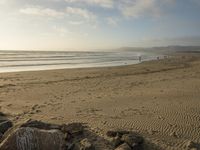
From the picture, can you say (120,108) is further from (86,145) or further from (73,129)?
(86,145)

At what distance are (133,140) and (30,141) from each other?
239cm

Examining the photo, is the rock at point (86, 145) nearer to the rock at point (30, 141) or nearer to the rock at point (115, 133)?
the rock at point (30, 141)

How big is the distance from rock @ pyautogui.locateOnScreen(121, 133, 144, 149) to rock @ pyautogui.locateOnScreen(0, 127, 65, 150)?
1590 millimetres

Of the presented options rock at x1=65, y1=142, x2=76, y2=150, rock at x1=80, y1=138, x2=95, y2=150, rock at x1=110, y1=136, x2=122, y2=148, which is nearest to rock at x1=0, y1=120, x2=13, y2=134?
rock at x1=65, y1=142, x2=76, y2=150

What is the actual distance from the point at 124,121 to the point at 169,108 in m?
2.32

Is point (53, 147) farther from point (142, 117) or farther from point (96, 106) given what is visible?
point (96, 106)

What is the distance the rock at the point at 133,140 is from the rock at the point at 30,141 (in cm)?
159

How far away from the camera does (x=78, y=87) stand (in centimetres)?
1622

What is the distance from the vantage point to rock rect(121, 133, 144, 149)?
6.65 m

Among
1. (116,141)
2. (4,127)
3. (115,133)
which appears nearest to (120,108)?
(115,133)

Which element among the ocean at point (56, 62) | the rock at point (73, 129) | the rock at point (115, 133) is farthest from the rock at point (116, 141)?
the ocean at point (56, 62)

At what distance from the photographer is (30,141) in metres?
6.05

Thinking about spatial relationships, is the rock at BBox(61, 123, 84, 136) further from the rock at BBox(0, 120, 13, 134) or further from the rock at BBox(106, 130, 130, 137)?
the rock at BBox(0, 120, 13, 134)

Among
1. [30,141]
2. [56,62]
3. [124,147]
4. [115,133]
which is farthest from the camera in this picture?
[56,62]
